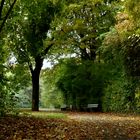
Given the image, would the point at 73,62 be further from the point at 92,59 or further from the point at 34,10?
the point at 34,10

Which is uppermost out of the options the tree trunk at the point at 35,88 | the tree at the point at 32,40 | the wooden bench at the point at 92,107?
the tree at the point at 32,40

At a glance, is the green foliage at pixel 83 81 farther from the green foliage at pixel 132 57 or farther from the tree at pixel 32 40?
the green foliage at pixel 132 57

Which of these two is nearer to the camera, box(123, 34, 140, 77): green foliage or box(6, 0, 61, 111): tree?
box(123, 34, 140, 77): green foliage

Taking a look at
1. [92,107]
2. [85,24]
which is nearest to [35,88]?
[92,107]

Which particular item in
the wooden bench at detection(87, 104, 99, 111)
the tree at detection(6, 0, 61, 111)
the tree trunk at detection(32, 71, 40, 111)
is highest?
the tree at detection(6, 0, 61, 111)

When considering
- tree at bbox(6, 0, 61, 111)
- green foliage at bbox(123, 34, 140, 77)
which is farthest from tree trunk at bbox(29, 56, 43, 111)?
green foliage at bbox(123, 34, 140, 77)

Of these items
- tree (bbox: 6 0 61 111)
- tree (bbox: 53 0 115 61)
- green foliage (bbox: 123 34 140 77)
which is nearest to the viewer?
green foliage (bbox: 123 34 140 77)

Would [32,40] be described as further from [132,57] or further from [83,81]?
[132,57]

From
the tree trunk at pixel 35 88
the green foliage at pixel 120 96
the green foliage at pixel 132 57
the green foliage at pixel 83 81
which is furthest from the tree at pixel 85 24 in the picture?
the green foliage at pixel 132 57

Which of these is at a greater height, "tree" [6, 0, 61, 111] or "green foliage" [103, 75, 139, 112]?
"tree" [6, 0, 61, 111]

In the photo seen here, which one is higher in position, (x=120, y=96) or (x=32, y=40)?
(x=32, y=40)

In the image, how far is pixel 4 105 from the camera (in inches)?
711

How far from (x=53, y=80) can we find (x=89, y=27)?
10101 mm

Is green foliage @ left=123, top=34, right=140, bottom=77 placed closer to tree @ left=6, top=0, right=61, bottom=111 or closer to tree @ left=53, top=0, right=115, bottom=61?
tree @ left=53, top=0, right=115, bottom=61
